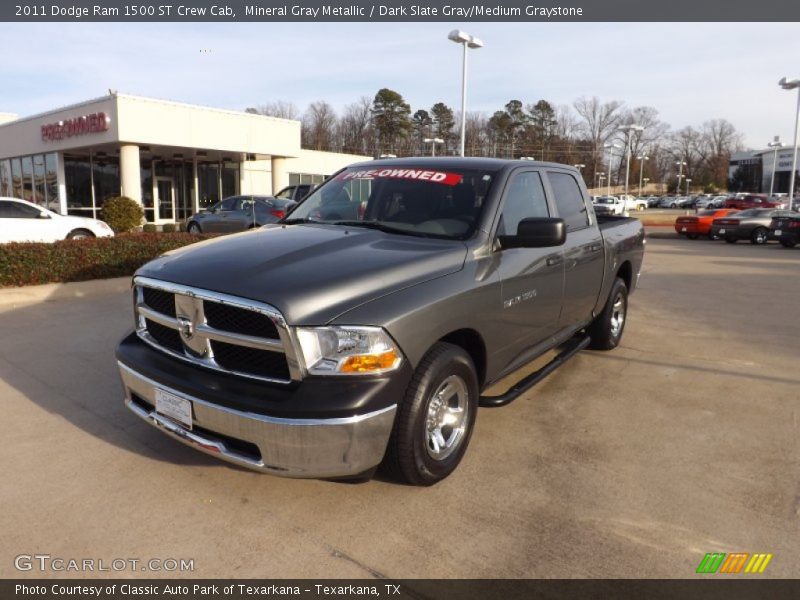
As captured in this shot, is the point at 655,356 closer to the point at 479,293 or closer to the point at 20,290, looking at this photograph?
the point at 479,293

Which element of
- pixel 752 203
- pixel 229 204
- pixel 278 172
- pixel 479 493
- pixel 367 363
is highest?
pixel 278 172

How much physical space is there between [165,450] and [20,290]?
20.7 ft

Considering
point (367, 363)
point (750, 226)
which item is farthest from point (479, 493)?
point (750, 226)

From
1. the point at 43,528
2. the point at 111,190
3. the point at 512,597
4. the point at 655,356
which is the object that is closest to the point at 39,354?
the point at 43,528

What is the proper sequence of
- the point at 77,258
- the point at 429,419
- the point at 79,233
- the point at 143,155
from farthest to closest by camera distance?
the point at 143,155
the point at 79,233
the point at 77,258
the point at 429,419

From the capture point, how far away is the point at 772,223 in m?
22.4

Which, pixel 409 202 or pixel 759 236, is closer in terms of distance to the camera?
pixel 409 202

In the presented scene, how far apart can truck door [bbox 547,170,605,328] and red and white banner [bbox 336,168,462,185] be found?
44.2 inches

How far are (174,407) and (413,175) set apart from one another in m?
2.31

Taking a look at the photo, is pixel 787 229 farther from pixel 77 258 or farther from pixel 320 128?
pixel 320 128

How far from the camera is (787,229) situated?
21500 mm

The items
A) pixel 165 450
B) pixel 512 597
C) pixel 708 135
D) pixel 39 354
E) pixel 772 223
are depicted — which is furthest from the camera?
pixel 708 135

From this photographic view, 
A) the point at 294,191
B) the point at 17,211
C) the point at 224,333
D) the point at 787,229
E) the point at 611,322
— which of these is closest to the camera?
the point at 224,333

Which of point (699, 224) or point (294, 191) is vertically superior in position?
point (294, 191)
